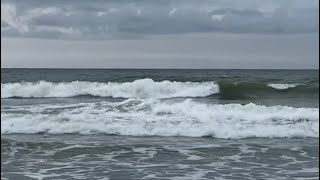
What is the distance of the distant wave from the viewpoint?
24.8 meters

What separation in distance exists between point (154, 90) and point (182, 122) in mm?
13711

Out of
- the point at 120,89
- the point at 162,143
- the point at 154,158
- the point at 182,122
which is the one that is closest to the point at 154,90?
the point at 120,89

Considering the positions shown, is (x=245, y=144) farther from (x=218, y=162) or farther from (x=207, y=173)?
(x=207, y=173)

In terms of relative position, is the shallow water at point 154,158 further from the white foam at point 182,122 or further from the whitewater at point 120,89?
the whitewater at point 120,89

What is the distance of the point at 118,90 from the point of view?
26.0m

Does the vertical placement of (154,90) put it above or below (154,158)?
above

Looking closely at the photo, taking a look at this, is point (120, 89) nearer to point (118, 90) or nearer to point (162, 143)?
point (118, 90)

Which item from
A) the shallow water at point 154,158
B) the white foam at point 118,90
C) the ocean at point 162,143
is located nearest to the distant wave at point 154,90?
the white foam at point 118,90

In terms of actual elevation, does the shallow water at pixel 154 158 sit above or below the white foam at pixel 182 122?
below

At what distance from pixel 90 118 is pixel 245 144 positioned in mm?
4862

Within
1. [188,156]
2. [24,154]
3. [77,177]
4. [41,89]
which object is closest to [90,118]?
[24,154]

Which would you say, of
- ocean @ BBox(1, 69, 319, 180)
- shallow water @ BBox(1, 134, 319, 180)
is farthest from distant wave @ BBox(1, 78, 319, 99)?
shallow water @ BBox(1, 134, 319, 180)

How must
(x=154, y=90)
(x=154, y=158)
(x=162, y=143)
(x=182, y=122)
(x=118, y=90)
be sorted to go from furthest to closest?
(x=118, y=90) → (x=154, y=90) → (x=182, y=122) → (x=162, y=143) → (x=154, y=158)

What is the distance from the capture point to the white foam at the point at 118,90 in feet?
82.7
